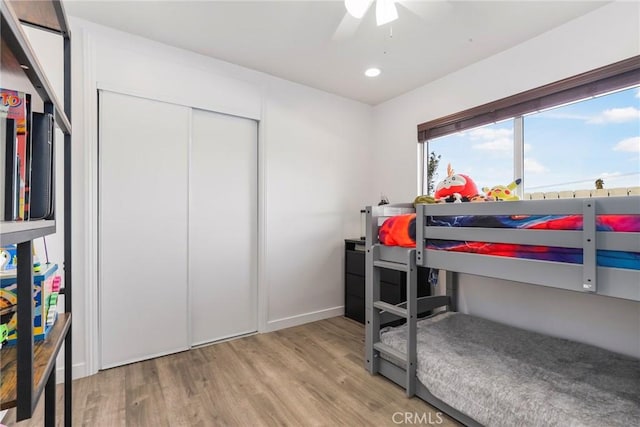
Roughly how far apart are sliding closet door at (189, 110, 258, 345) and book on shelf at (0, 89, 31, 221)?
1.83 metres

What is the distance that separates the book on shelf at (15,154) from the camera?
2.42ft

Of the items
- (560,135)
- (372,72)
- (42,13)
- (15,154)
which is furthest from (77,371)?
(560,135)

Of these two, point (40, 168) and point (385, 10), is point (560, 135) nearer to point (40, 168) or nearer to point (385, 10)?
point (385, 10)

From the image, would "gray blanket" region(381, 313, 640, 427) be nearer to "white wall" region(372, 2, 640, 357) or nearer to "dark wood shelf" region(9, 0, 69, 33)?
"white wall" region(372, 2, 640, 357)

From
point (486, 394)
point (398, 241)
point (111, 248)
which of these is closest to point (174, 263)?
point (111, 248)

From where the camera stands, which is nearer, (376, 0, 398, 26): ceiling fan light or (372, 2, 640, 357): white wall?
(376, 0, 398, 26): ceiling fan light

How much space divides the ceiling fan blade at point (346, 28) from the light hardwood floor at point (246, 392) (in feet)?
7.94

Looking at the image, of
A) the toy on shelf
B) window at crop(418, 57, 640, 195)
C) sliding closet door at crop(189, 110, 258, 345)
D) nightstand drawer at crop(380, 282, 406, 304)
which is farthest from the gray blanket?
the toy on shelf

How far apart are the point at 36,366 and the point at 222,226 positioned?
2.01 m

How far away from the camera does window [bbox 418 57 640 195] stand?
6.56 feet

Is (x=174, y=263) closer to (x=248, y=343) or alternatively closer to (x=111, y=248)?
(x=111, y=248)

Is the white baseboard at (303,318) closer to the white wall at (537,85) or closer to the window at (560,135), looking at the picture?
the white wall at (537,85)

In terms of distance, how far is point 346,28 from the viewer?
2.18 meters

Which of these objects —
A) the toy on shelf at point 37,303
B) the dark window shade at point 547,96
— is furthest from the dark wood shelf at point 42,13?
the dark window shade at point 547,96
